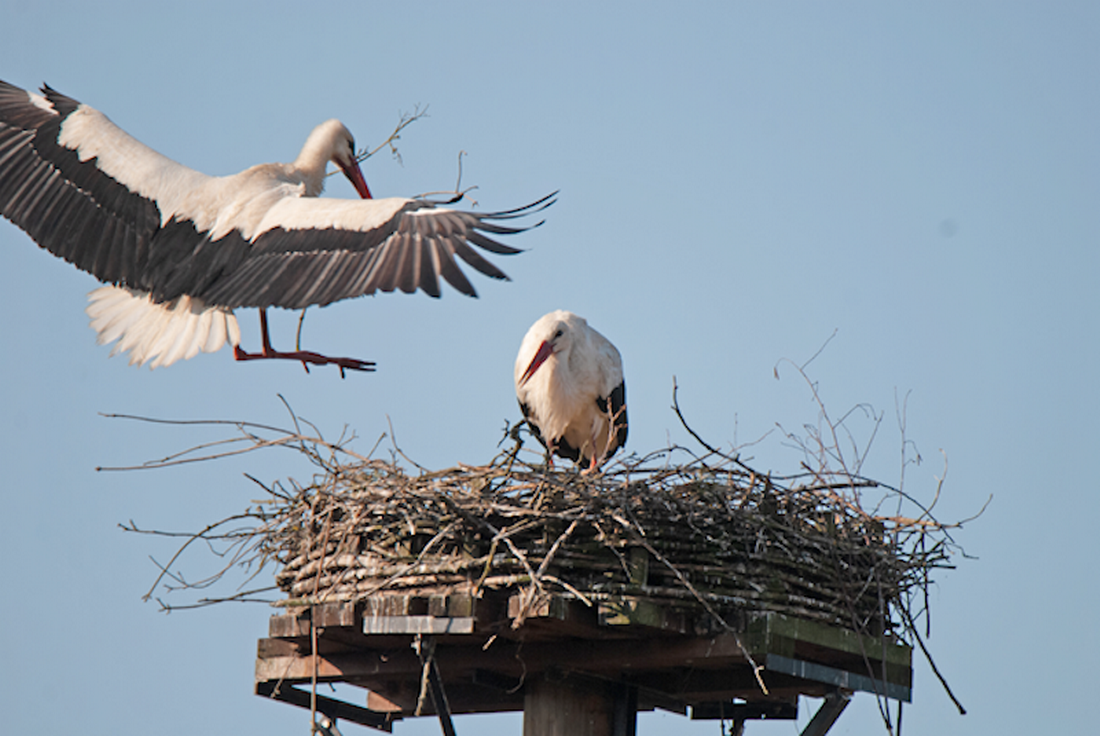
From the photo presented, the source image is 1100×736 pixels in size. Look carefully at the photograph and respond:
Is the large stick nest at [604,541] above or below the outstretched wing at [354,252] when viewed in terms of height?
below

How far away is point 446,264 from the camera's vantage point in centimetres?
459

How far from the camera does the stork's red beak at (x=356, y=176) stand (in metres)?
6.97

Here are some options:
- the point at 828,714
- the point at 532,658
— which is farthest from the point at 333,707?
the point at 828,714

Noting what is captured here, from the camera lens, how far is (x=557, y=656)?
177 inches

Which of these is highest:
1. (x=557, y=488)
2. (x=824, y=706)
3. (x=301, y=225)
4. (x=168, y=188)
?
(x=168, y=188)

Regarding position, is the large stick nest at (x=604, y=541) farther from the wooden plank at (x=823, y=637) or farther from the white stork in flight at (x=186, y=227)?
the white stork in flight at (x=186, y=227)

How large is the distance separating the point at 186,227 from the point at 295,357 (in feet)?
2.42

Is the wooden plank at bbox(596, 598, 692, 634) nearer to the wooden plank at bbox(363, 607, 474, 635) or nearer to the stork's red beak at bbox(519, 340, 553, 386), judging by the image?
the wooden plank at bbox(363, 607, 474, 635)

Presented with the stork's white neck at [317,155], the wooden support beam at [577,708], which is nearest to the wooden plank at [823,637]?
the wooden support beam at [577,708]

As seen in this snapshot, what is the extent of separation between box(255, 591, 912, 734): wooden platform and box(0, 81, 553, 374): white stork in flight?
1.19 metres

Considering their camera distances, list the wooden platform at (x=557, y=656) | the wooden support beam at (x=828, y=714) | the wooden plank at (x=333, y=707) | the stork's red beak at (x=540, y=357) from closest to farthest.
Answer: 1. the wooden platform at (x=557, y=656)
2. the wooden support beam at (x=828, y=714)
3. the wooden plank at (x=333, y=707)
4. the stork's red beak at (x=540, y=357)

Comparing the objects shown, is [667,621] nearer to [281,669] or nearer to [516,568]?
[516,568]

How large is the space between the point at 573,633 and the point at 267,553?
134 centimetres

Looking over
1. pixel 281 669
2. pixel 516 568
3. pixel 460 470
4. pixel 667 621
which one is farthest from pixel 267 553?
pixel 667 621
